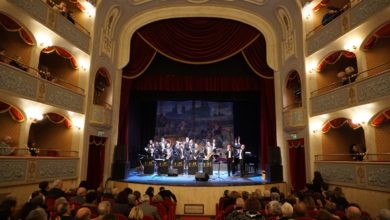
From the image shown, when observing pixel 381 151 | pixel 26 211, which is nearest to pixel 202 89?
pixel 381 151

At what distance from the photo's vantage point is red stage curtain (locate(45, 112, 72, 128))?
29.8 ft

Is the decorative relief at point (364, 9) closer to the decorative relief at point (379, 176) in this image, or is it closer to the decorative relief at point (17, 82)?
the decorative relief at point (379, 176)

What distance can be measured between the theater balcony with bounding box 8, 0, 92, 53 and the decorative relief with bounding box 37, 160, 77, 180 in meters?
3.87

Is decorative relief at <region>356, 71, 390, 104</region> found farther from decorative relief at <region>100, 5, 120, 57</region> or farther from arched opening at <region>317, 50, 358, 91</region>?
decorative relief at <region>100, 5, 120, 57</region>

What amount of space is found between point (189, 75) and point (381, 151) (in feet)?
26.5

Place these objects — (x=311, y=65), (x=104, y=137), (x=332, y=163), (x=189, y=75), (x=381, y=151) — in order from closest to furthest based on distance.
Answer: (x=381, y=151), (x=332, y=163), (x=311, y=65), (x=104, y=137), (x=189, y=75)

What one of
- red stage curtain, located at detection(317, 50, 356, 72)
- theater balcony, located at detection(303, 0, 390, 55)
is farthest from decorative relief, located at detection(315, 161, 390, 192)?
theater balcony, located at detection(303, 0, 390, 55)

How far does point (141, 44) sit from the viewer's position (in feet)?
41.6

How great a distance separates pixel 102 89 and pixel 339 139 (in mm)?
9138

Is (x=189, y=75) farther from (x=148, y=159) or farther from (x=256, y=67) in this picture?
(x=148, y=159)

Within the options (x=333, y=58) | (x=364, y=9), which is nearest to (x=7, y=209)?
(x=364, y=9)

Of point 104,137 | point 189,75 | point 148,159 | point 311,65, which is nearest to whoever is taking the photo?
point 311,65

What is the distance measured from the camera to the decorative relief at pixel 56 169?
7.77 m

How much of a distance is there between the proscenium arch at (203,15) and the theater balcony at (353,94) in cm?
340
